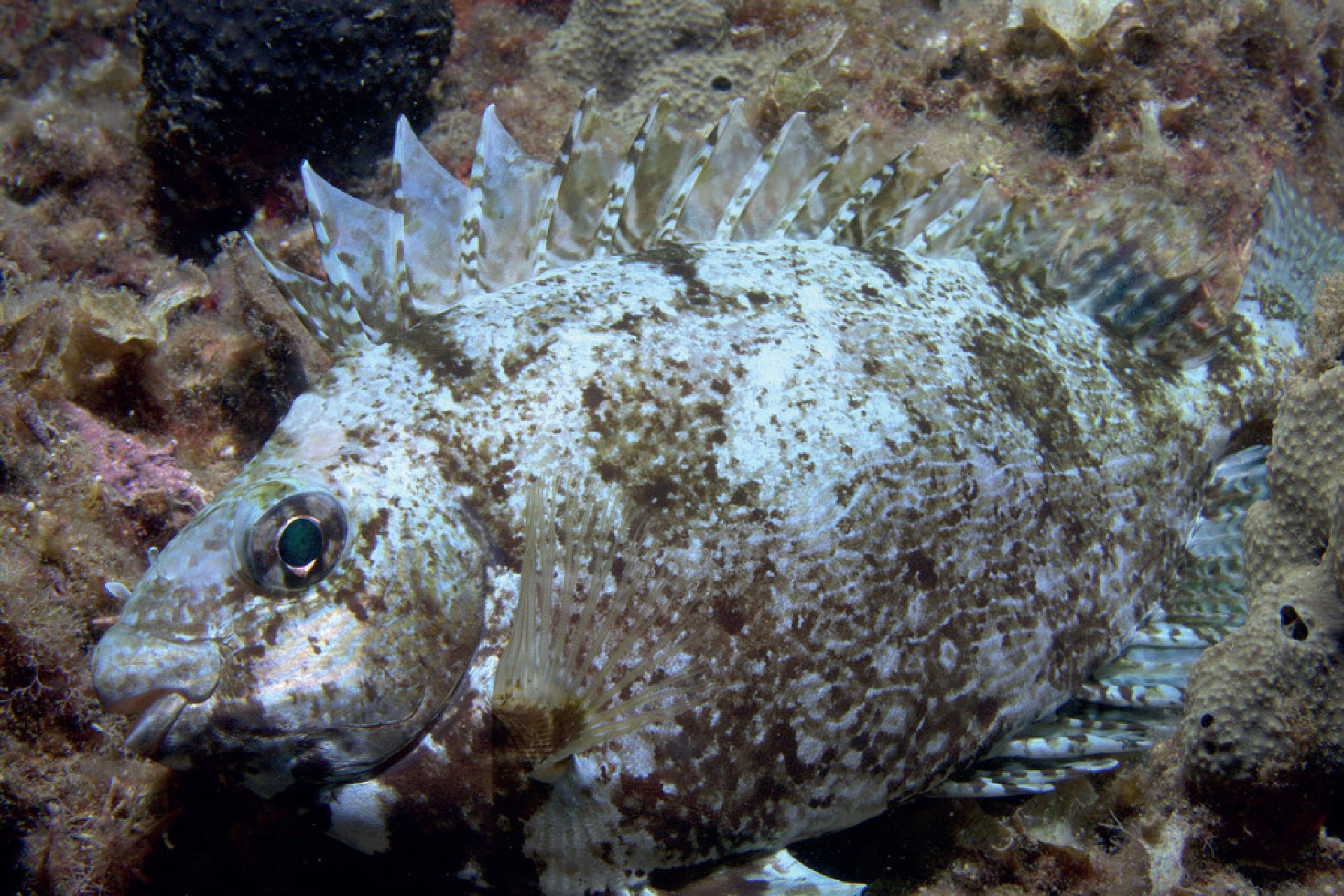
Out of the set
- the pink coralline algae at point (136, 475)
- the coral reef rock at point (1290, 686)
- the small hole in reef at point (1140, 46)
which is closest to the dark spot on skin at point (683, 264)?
the pink coralline algae at point (136, 475)

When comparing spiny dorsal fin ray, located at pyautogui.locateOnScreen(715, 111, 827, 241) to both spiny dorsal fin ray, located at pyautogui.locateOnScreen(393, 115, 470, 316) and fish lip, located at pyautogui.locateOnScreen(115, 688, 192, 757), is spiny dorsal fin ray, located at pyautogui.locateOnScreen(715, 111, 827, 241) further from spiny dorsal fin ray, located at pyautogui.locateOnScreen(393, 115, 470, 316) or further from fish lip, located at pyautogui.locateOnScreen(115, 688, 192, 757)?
fish lip, located at pyautogui.locateOnScreen(115, 688, 192, 757)

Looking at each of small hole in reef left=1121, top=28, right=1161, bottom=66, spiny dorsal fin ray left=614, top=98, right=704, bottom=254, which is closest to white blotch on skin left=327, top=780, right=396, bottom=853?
spiny dorsal fin ray left=614, top=98, right=704, bottom=254

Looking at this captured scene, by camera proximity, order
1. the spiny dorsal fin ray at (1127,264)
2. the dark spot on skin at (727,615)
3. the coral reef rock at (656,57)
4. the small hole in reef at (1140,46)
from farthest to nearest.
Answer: the coral reef rock at (656,57) < the small hole in reef at (1140,46) < the spiny dorsal fin ray at (1127,264) < the dark spot on skin at (727,615)

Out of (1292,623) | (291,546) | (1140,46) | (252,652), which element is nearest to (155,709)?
(252,652)

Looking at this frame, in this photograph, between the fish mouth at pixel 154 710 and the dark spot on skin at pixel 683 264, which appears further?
the dark spot on skin at pixel 683 264

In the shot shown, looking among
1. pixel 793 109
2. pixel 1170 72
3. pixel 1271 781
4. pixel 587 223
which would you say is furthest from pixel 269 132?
pixel 1271 781

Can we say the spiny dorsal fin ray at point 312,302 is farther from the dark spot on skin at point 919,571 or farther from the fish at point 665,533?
the dark spot on skin at point 919,571
